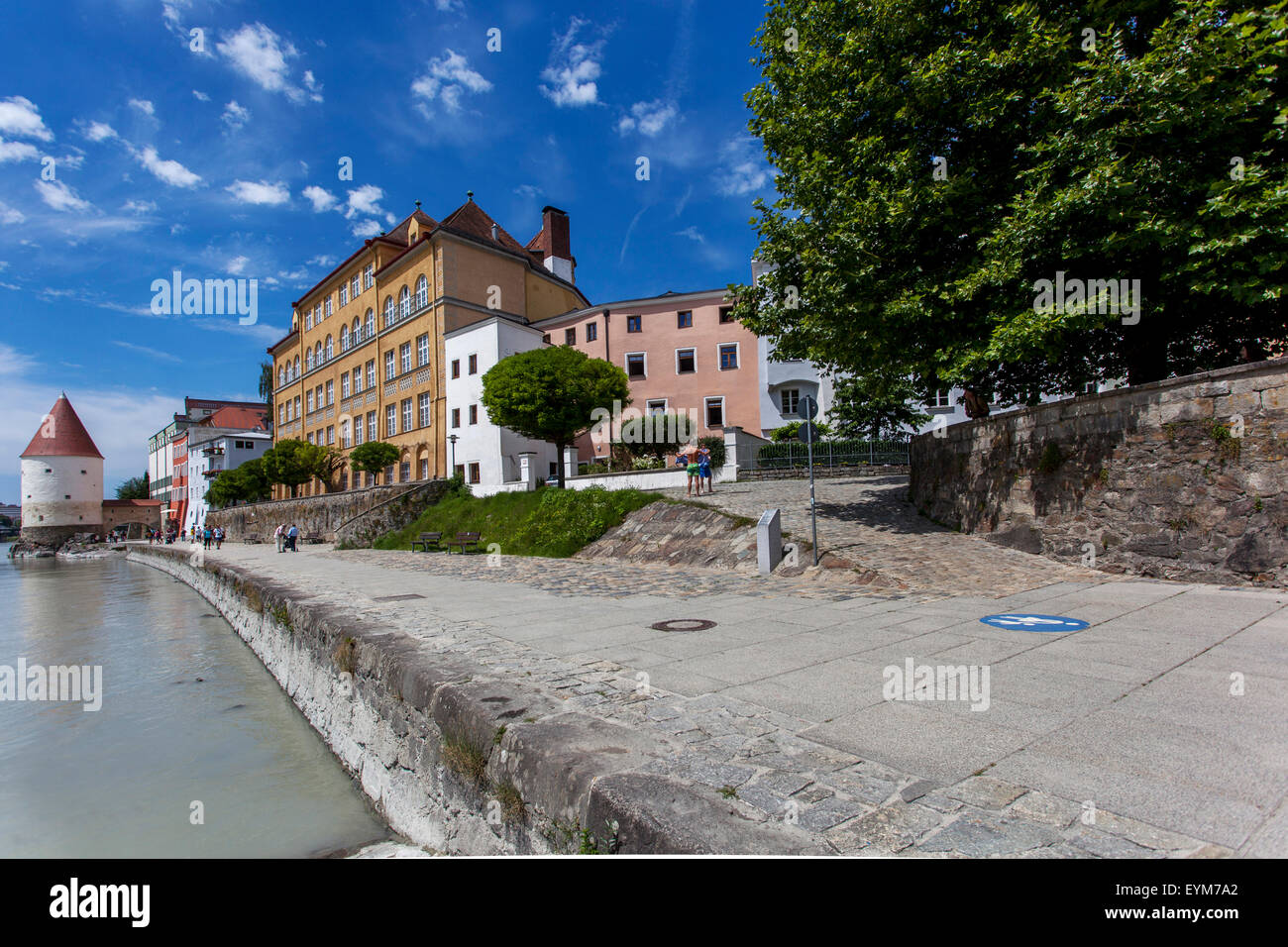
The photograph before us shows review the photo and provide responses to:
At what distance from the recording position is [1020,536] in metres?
11.7

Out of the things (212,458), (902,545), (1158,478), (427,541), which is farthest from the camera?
(212,458)

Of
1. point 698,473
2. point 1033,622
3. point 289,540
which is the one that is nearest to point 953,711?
point 1033,622

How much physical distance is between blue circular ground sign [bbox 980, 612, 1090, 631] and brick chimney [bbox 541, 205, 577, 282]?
153 feet

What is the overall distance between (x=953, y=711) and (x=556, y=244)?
50.9m

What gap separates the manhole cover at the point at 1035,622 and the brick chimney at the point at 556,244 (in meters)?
46.7

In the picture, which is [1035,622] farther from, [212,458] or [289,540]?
[212,458]

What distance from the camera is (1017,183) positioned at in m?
11.4

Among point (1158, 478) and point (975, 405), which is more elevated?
point (975, 405)

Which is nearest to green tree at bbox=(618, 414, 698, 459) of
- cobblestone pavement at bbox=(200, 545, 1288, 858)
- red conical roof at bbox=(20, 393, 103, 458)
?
cobblestone pavement at bbox=(200, 545, 1288, 858)

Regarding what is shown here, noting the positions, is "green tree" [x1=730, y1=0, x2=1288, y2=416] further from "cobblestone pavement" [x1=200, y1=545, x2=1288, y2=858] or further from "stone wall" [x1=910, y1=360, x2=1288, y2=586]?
"cobblestone pavement" [x1=200, y1=545, x2=1288, y2=858]

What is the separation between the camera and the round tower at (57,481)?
2904 inches

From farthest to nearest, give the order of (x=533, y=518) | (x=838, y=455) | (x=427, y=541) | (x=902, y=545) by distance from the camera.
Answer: (x=838, y=455)
(x=427, y=541)
(x=533, y=518)
(x=902, y=545)
